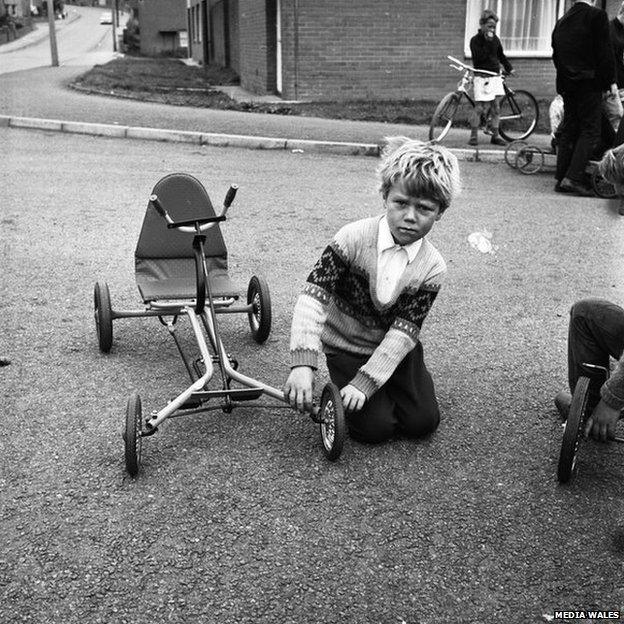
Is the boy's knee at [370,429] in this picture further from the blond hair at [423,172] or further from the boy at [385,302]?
the blond hair at [423,172]

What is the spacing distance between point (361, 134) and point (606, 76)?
13.8 feet

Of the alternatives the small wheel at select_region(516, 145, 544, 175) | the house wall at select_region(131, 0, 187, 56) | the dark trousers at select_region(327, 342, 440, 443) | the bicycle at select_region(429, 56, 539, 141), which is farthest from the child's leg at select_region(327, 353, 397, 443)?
the house wall at select_region(131, 0, 187, 56)

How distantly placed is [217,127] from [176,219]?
8400 millimetres

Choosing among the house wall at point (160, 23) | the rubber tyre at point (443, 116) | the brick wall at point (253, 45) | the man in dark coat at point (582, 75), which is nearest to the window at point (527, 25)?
the brick wall at point (253, 45)

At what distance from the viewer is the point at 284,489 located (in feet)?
10.6

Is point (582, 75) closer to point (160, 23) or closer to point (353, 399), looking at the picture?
point (353, 399)

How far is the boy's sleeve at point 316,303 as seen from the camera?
11.5 feet

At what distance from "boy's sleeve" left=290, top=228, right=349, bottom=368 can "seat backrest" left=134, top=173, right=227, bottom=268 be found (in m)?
1.07

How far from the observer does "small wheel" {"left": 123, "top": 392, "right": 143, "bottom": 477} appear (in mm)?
3168

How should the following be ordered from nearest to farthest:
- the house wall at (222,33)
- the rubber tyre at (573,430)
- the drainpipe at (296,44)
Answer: the rubber tyre at (573,430) < the drainpipe at (296,44) < the house wall at (222,33)

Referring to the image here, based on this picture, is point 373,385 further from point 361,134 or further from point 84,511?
point 361,134

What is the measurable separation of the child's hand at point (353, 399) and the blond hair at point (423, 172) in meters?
0.83

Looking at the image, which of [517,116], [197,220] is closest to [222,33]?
[517,116]

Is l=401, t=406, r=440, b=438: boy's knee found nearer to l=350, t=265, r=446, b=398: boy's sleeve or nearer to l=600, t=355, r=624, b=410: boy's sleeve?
l=350, t=265, r=446, b=398: boy's sleeve
